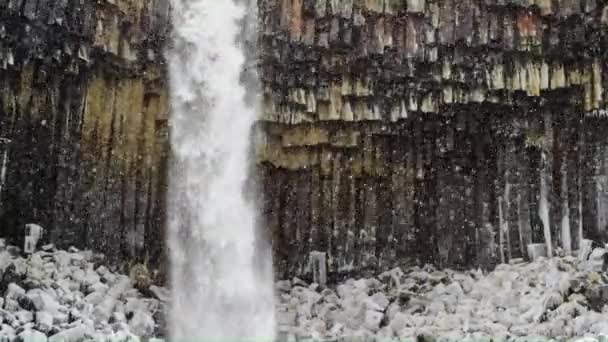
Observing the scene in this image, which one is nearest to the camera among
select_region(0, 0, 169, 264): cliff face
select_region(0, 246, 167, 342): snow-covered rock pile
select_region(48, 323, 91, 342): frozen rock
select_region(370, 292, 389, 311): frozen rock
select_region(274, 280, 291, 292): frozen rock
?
select_region(48, 323, 91, 342): frozen rock

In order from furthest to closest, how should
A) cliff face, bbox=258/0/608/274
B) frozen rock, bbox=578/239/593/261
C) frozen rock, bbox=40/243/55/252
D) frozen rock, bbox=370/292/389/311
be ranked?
1. frozen rock, bbox=370/292/389/311
2. cliff face, bbox=258/0/608/274
3. frozen rock, bbox=578/239/593/261
4. frozen rock, bbox=40/243/55/252

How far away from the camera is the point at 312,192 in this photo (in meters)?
19.6

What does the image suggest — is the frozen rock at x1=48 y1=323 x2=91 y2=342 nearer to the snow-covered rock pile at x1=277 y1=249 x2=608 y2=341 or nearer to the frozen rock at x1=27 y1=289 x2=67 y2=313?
the frozen rock at x1=27 y1=289 x2=67 y2=313

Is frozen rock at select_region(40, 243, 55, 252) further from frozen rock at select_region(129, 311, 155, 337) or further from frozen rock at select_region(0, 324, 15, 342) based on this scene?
frozen rock at select_region(0, 324, 15, 342)

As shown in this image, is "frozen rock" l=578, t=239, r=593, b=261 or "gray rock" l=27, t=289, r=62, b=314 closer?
"gray rock" l=27, t=289, r=62, b=314

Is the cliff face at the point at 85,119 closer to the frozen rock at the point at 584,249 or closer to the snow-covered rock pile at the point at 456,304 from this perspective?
the snow-covered rock pile at the point at 456,304

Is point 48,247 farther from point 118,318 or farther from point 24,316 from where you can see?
point 24,316

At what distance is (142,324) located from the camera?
54.7 feet

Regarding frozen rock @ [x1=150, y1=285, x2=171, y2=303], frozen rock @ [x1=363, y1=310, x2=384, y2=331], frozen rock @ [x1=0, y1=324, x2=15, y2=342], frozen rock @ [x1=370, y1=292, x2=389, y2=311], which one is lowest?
frozen rock @ [x1=363, y1=310, x2=384, y2=331]

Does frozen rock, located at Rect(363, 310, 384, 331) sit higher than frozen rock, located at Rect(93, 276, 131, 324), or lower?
lower

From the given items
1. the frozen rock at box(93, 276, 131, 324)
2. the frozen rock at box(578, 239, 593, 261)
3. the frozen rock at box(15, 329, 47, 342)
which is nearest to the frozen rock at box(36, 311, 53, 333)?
the frozen rock at box(15, 329, 47, 342)

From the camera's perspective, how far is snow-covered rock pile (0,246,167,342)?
14961 mm

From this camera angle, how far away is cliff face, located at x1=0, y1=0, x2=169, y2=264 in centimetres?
1667

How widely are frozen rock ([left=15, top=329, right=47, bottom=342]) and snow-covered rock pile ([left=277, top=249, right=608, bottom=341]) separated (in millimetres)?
4682
